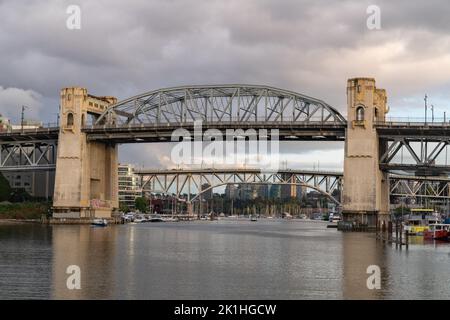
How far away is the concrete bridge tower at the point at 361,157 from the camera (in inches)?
4348

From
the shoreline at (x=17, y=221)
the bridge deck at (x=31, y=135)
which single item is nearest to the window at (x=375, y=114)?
the bridge deck at (x=31, y=135)

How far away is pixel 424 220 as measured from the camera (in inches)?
4350

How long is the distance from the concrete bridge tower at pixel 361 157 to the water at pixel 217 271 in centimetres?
3410

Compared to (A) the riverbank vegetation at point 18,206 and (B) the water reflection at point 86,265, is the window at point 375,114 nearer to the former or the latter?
(B) the water reflection at point 86,265

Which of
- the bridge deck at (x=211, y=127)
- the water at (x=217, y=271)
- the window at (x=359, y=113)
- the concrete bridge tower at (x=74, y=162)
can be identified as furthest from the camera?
the concrete bridge tower at (x=74, y=162)

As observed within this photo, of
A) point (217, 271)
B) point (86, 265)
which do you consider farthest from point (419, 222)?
point (86, 265)

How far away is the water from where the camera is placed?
130 feet

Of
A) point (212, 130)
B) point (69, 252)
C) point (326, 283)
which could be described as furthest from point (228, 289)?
point (212, 130)

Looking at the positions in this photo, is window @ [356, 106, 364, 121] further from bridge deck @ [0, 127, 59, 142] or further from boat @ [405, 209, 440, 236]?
bridge deck @ [0, 127, 59, 142]

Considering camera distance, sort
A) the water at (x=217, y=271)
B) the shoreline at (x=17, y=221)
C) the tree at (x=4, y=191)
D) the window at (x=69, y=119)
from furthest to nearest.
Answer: the tree at (x=4, y=191), the shoreline at (x=17, y=221), the window at (x=69, y=119), the water at (x=217, y=271)

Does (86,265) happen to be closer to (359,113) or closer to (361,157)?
(361,157)

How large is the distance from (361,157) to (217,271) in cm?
6513
